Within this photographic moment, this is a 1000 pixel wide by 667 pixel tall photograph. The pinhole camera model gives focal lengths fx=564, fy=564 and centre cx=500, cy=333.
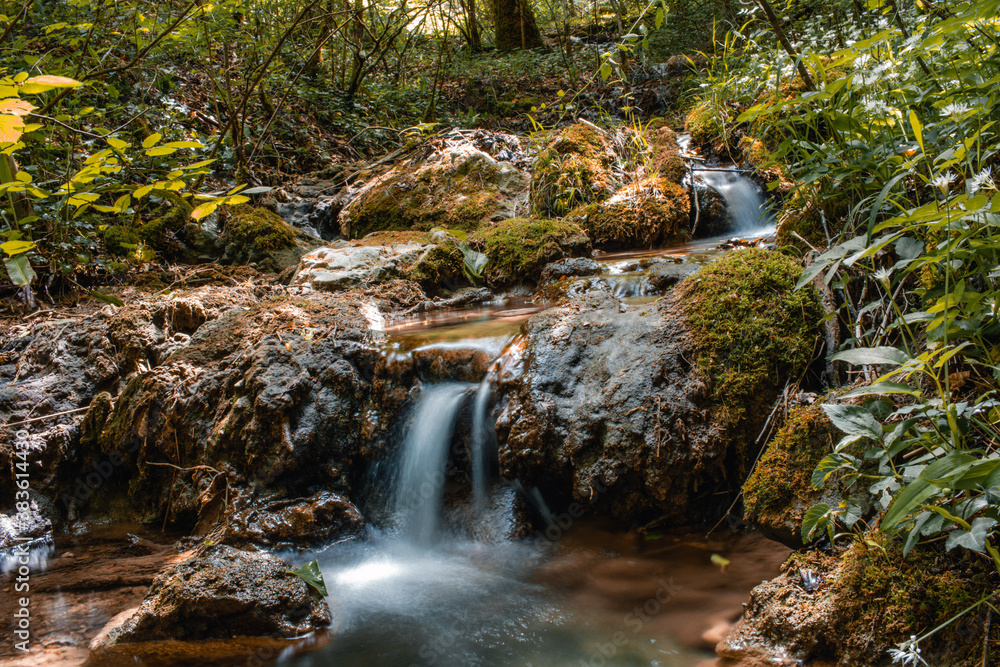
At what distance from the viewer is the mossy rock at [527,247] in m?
5.91

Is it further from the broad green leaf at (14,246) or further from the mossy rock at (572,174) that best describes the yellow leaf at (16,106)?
the mossy rock at (572,174)

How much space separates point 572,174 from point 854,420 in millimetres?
5556

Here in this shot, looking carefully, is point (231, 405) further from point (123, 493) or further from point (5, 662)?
point (5, 662)

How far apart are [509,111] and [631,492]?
33.1ft

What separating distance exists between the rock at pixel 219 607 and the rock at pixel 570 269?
144 inches

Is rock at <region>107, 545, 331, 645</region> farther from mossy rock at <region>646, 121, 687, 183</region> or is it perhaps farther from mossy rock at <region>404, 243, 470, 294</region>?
mossy rock at <region>646, 121, 687, 183</region>

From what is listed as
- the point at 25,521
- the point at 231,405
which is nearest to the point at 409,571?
the point at 231,405

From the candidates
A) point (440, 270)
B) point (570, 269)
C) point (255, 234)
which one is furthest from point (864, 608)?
point (255, 234)

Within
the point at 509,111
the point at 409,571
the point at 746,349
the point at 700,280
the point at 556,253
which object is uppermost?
the point at 509,111

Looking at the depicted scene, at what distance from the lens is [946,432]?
1.86 m

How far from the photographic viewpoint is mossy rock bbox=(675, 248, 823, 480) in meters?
2.83

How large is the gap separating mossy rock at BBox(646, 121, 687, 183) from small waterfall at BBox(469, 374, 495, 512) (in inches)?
175

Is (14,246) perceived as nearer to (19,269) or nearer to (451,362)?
(19,269)

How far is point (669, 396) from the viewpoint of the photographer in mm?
2947
